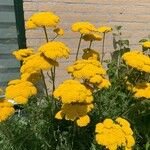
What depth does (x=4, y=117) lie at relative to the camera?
211 centimetres

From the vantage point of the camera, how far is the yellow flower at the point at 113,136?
198 cm

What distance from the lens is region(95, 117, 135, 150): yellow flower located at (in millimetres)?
1981

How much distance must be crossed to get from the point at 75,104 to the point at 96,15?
1678mm

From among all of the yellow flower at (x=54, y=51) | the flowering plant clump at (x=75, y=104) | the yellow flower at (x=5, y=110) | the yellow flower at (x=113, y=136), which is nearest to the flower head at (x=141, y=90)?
the flowering plant clump at (x=75, y=104)

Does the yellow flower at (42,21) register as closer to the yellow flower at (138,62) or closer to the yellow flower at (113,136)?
the yellow flower at (138,62)

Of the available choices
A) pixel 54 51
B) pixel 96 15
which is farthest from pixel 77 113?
pixel 96 15

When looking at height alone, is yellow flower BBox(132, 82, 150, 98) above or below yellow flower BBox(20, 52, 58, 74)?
below

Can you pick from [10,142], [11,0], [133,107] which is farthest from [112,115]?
[11,0]

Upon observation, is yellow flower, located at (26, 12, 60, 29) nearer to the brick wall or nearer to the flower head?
the flower head

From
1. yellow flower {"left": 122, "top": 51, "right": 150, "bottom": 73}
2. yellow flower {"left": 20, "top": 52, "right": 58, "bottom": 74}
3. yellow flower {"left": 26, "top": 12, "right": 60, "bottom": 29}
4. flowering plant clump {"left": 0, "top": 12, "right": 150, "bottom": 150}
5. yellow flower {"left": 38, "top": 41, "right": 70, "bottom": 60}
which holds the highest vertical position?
yellow flower {"left": 26, "top": 12, "right": 60, "bottom": 29}

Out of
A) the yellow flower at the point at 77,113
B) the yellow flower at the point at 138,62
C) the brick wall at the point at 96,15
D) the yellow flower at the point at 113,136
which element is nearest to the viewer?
the yellow flower at the point at 113,136

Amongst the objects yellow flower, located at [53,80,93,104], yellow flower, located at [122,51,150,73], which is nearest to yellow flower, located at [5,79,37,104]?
yellow flower, located at [53,80,93,104]

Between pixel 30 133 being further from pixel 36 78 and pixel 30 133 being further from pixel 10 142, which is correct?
pixel 36 78

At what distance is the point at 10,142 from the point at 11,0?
1.27 m
